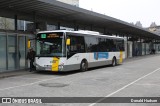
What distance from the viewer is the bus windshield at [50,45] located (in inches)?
629

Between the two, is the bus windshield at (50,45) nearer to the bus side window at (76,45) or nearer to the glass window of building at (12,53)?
the bus side window at (76,45)

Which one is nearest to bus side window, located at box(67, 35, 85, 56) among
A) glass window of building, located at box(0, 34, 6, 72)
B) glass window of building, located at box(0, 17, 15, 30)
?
glass window of building, located at box(0, 34, 6, 72)

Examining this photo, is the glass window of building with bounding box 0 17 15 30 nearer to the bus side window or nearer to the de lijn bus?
the de lijn bus

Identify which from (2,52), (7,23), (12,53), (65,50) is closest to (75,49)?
(65,50)

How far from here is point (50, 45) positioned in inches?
642

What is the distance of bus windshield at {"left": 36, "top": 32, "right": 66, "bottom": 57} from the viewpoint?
629 inches

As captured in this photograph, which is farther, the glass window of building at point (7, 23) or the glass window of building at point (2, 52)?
the glass window of building at point (7, 23)

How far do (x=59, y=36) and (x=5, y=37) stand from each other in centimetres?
374

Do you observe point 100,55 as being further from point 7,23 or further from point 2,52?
point 2,52

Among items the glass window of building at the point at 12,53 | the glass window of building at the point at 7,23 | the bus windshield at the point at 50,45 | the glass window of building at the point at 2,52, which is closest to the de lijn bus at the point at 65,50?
the bus windshield at the point at 50,45

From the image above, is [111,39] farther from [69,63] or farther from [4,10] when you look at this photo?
[4,10]

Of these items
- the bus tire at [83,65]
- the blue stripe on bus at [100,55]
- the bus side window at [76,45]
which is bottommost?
the bus tire at [83,65]

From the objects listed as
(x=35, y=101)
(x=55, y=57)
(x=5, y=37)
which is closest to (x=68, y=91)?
(x=35, y=101)

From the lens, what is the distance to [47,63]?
16234 millimetres
